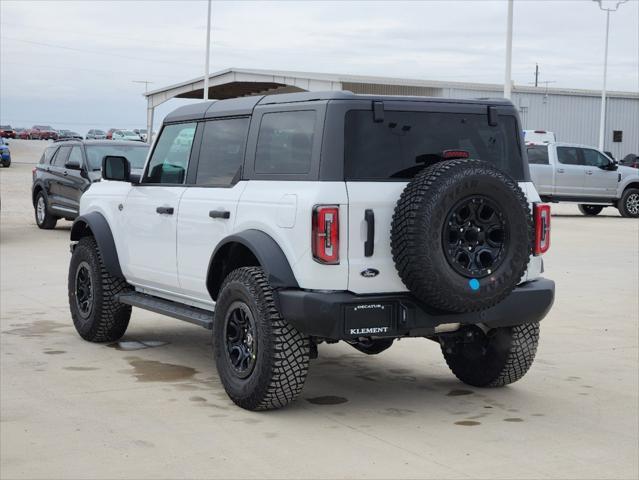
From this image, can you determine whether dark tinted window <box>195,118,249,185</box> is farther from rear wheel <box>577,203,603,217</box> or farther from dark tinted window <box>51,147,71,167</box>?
rear wheel <box>577,203,603,217</box>

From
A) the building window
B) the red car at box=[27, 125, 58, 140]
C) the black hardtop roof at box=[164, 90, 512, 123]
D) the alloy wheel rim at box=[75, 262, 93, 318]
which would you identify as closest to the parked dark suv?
the alloy wheel rim at box=[75, 262, 93, 318]

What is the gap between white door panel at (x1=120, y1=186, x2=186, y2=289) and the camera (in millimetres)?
8188

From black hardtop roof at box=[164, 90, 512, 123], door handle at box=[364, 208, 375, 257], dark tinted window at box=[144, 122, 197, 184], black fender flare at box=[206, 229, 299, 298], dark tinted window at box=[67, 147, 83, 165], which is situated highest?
black hardtop roof at box=[164, 90, 512, 123]

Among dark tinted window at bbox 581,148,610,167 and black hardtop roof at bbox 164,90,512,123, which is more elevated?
black hardtop roof at bbox 164,90,512,123

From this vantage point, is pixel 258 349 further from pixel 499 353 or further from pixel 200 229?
pixel 499 353

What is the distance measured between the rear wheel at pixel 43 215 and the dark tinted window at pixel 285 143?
48.3 ft

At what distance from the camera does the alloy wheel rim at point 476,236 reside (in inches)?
256

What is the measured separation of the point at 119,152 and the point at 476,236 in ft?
45.7

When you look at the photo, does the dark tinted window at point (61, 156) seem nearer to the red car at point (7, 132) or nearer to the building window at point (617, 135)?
the building window at point (617, 135)

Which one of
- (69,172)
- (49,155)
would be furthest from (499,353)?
(49,155)

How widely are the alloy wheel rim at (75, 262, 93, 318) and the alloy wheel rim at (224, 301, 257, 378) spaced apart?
97.8 inches

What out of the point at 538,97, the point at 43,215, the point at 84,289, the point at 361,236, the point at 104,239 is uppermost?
the point at 538,97

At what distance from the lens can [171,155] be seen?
854cm

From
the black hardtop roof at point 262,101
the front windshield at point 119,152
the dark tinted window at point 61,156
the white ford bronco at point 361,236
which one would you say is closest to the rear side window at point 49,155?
the dark tinted window at point 61,156
